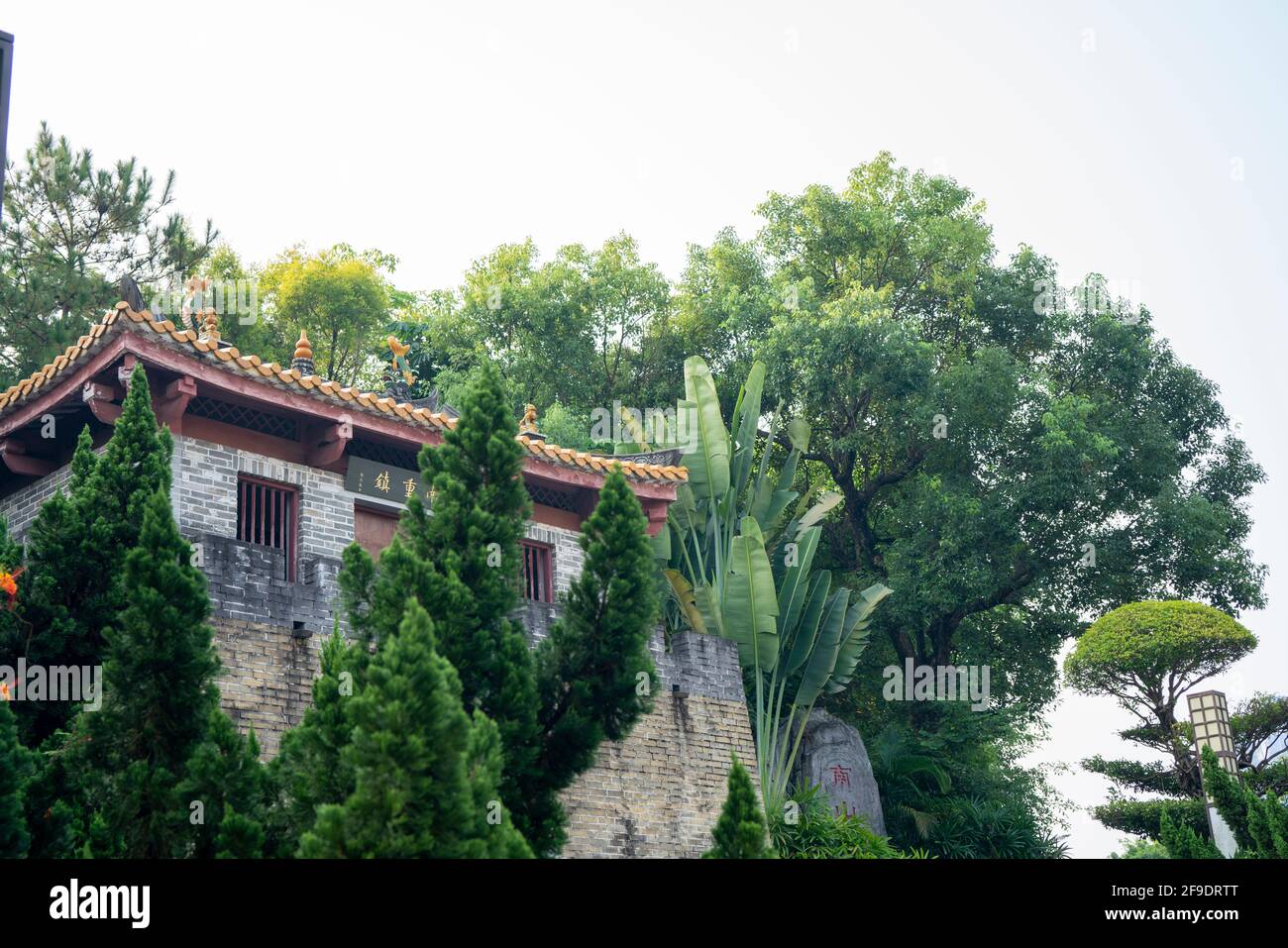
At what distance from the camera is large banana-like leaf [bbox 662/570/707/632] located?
666 inches

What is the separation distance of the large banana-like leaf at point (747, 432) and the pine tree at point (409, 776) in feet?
35.4

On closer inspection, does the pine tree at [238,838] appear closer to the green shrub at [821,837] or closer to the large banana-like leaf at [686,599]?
the green shrub at [821,837]

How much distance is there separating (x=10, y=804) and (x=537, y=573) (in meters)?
8.20

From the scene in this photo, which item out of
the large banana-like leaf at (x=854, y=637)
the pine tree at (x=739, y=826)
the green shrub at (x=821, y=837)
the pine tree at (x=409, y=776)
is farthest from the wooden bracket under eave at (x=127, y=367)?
the large banana-like leaf at (x=854, y=637)

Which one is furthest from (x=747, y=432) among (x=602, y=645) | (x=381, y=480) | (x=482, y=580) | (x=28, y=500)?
(x=482, y=580)

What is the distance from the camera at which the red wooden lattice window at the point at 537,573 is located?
1580cm

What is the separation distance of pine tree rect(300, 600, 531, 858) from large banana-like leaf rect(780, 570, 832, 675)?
988 cm

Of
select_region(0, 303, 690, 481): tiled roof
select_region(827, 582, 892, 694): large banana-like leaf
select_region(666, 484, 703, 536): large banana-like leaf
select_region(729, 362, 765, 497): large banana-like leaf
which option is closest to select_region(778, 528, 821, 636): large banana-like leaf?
select_region(827, 582, 892, 694): large banana-like leaf

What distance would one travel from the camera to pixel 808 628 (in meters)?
17.5

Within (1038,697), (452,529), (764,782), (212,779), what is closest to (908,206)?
(1038,697)

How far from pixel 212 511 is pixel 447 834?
21.9 ft

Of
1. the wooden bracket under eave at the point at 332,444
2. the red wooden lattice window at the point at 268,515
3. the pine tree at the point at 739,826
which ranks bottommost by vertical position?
the pine tree at the point at 739,826

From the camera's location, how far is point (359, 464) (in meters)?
14.6
